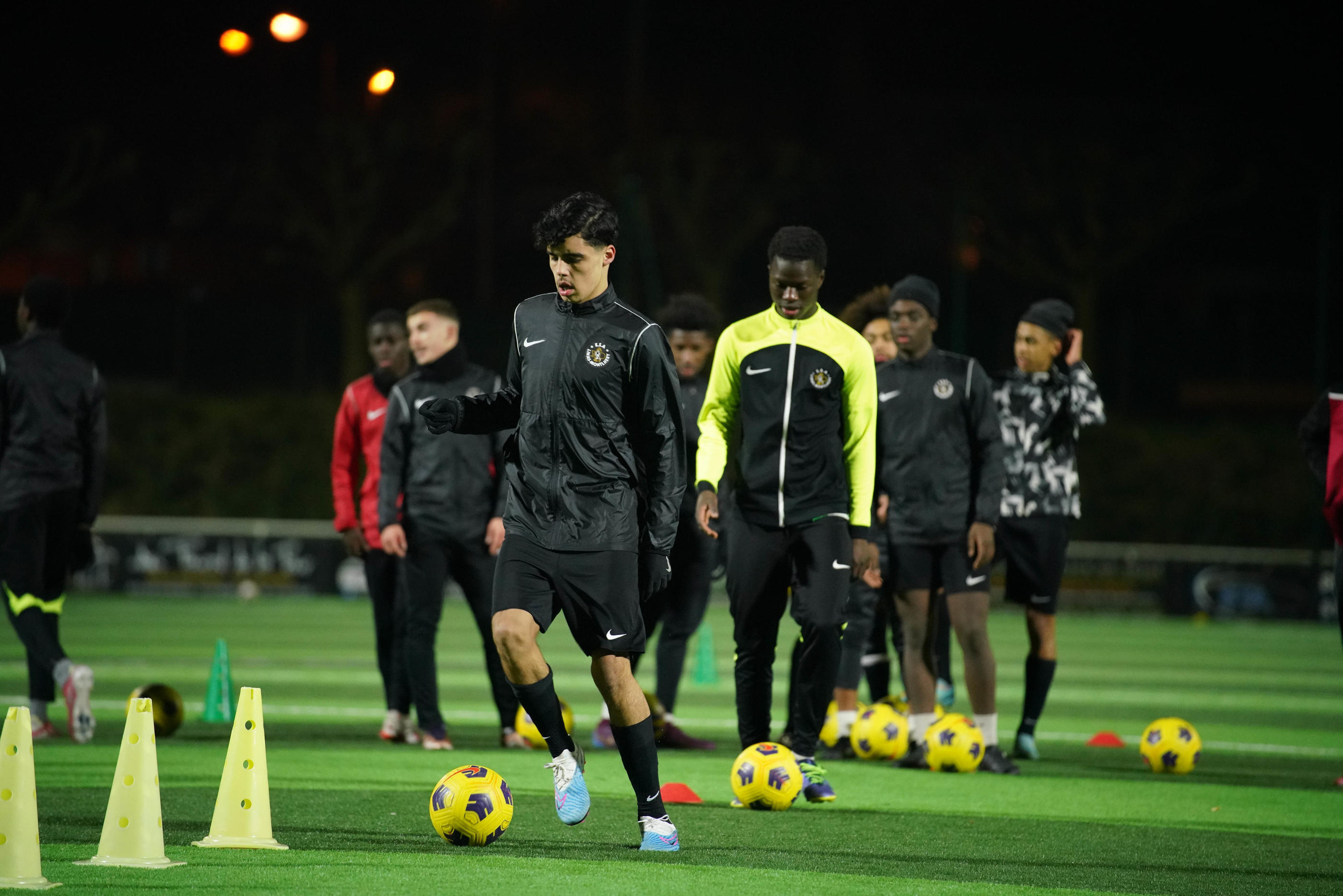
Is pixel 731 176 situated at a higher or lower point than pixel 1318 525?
higher

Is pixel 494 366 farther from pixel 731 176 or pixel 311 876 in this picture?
pixel 311 876

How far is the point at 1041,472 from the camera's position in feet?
31.1

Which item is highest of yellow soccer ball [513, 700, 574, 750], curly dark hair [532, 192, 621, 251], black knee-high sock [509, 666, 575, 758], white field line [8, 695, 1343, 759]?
curly dark hair [532, 192, 621, 251]

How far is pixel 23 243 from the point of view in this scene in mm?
34438

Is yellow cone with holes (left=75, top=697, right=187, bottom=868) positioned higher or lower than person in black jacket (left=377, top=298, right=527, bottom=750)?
lower

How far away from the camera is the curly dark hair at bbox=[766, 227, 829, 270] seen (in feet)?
24.7

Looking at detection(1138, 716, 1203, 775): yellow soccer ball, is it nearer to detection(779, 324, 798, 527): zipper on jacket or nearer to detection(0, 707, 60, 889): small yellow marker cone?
detection(779, 324, 798, 527): zipper on jacket

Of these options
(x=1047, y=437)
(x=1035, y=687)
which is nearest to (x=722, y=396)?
(x=1047, y=437)

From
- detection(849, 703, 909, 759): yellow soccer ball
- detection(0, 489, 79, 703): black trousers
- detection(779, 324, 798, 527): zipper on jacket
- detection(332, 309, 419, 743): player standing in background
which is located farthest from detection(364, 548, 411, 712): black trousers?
detection(779, 324, 798, 527): zipper on jacket

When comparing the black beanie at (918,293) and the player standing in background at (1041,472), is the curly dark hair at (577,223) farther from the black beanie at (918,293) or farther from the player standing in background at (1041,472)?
the player standing in background at (1041,472)

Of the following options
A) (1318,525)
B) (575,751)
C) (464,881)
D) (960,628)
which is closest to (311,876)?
(464,881)

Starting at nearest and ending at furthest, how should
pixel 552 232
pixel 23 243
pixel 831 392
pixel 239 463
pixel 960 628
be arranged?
pixel 552 232 → pixel 831 392 → pixel 960 628 → pixel 239 463 → pixel 23 243

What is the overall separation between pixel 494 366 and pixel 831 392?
87.5 ft

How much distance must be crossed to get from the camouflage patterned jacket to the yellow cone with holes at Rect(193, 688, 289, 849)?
4.96m
